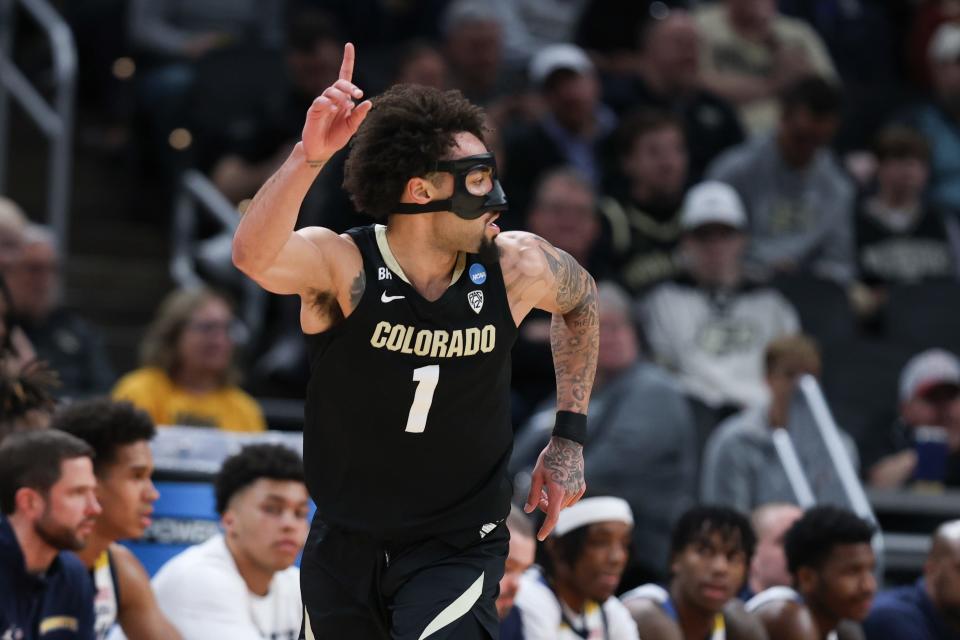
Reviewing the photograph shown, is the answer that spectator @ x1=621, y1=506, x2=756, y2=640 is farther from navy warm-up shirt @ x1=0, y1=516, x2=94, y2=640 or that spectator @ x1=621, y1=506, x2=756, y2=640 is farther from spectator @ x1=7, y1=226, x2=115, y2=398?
spectator @ x1=7, y1=226, x2=115, y2=398

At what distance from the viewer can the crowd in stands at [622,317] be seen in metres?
6.50

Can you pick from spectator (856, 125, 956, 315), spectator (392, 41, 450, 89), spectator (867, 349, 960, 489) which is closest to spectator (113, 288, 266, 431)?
spectator (392, 41, 450, 89)

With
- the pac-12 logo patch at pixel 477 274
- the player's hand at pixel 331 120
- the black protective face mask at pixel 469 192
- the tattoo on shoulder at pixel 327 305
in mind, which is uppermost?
the player's hand at pixel 331 120

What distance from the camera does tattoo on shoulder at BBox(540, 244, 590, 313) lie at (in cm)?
512

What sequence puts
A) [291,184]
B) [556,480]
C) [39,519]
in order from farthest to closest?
[39,519] → [556,480] → [291,184]

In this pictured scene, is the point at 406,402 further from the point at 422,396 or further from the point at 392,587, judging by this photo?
the point at 392,587

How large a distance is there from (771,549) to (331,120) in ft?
13.8

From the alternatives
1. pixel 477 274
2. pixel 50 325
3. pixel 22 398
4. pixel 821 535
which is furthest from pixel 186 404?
pixel 477 274

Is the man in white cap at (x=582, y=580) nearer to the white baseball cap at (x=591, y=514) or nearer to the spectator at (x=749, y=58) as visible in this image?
the white baseball cap at (x=591, y=514)

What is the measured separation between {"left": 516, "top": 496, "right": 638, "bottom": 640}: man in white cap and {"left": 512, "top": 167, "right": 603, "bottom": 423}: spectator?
266 centimetres

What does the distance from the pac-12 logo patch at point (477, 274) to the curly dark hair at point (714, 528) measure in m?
2.61

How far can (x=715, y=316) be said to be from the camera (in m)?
10.2

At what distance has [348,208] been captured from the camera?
9.41 m

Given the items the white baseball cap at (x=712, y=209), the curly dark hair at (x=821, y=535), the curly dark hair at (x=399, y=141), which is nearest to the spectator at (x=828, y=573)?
the curly dark hair at (x=821, y=535)
